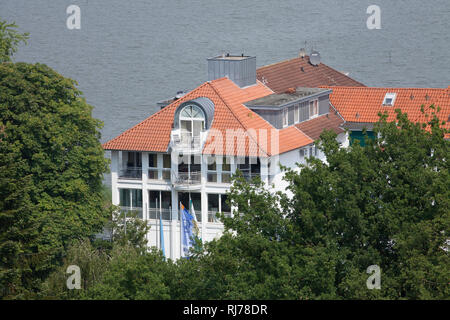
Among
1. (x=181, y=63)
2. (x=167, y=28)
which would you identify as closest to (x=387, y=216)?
(x=181, y=63)

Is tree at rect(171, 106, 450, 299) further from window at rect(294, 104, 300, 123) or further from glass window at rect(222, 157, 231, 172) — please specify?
window at rect(294, 104, 300, 123)

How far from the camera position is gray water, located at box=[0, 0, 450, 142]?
102062 millimetres

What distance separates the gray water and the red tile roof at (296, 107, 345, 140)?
24.7 meters

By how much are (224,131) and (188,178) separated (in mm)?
3079

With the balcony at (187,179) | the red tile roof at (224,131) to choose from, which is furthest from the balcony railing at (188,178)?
the red tile roof at (224,131)

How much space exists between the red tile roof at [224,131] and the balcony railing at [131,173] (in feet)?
4.28

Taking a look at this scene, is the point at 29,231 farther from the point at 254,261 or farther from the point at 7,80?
the point at 254,261

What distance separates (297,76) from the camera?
228ft

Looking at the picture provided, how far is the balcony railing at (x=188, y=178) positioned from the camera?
184 feet

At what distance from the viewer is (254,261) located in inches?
1326

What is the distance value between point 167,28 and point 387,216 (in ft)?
336

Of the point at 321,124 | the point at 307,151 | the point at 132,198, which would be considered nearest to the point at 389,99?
the point at 321,124

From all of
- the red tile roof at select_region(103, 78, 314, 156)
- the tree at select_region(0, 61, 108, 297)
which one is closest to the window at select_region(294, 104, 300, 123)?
the red tile roof at select_region(103, 78, 314, 156)

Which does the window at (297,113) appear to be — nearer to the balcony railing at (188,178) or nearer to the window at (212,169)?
the window at (212,169)
